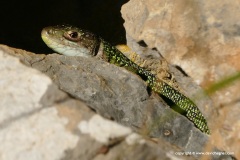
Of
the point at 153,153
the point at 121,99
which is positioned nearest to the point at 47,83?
the point at 153,153

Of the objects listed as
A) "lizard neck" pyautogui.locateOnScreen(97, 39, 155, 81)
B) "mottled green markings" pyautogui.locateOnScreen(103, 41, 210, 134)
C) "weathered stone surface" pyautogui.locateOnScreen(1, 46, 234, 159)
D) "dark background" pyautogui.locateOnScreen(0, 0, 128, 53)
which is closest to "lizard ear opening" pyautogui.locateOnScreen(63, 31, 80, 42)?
"lizard neck" pyautogui.locateOnScreen(97, 39, 155, 81)

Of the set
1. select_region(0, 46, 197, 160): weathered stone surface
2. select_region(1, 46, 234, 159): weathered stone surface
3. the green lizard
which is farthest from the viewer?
the green lizard

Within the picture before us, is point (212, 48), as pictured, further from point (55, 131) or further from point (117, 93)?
point (55, 131)

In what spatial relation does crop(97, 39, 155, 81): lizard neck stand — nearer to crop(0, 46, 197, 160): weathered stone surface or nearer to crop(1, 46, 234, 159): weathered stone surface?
crop(1, 46, 234, 159): weathered stone surface

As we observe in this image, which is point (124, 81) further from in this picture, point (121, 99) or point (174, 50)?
point (174, 50)

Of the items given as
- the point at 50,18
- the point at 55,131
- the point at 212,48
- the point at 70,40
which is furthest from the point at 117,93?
the point at 50,18

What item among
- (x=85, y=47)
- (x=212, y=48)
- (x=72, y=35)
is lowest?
(x=85, y=47)

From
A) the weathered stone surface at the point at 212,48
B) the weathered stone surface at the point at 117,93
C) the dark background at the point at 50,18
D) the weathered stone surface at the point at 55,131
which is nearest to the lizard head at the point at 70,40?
the dark background at the point at 50,18
